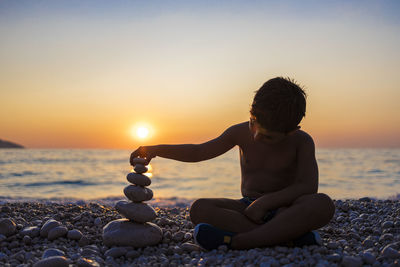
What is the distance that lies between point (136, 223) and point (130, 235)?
0.22 m

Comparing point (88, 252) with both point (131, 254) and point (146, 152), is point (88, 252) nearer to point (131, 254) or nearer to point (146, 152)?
point (131, 254)

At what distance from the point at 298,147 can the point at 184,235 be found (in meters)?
1.72

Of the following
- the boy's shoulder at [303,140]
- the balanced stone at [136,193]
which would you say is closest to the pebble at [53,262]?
the balanced stone at [136,193]

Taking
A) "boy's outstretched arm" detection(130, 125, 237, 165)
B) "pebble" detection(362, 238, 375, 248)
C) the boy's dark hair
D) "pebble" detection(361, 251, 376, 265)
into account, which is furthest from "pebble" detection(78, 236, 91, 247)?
"pebble" detection(362, 238, 375, 248)

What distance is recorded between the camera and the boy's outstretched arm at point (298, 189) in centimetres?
359

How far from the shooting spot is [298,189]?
3.64 meters

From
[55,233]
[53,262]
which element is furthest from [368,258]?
[55,233]

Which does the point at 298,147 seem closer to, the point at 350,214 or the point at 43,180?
the point at 350,214

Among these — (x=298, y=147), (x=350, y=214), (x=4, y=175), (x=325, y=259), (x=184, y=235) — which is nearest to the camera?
(x=325, y=259)

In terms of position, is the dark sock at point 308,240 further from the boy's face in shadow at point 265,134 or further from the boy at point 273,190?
the boy's face in shadow at point 265,134

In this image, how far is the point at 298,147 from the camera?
386 cm

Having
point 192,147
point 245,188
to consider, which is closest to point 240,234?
point 245,188

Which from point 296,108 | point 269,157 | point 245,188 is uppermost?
point 296,108

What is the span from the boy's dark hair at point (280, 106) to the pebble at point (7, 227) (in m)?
3.19
